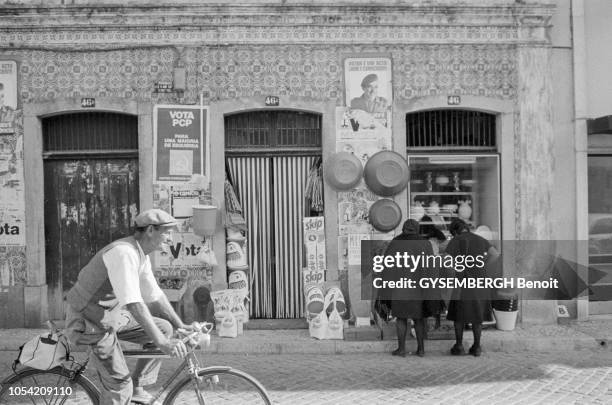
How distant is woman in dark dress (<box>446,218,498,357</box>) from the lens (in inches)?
310

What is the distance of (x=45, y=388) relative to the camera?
4.16 meters

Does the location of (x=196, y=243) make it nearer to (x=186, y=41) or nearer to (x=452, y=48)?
(x=186, y=41)

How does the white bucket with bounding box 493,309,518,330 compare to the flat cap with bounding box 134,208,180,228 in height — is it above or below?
below

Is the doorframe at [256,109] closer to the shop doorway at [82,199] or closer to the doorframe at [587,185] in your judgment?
the shop doorway at [82,199]

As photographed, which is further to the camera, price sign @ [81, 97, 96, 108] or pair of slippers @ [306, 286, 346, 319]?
price sign @ [81, 97, 96, 108]

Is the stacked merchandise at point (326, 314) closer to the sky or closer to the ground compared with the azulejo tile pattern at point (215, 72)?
closer to the ground

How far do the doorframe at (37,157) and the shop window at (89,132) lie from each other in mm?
242

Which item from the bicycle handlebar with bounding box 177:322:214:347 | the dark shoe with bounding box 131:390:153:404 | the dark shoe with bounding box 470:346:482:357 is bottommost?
the dark shoe with bounding box 470:346:482:357

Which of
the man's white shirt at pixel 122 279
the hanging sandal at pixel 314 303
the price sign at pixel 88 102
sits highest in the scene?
the price sign at pixel 88 102

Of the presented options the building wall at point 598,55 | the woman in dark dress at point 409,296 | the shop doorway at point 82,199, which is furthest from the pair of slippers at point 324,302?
the building wall at point 598,55

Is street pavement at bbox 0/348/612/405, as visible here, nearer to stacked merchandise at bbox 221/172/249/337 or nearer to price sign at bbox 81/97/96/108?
stacked merchandise at bbox 221/172/249/337

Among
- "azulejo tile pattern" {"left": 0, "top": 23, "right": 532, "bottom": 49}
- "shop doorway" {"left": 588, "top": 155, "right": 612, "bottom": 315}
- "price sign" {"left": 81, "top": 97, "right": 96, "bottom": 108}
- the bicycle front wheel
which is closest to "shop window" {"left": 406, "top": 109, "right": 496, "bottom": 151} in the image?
"azulejo tile pattern" {"left": 0, "top": 23, "right": 532, "bottom": 49}

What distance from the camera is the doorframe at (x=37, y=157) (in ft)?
30.5

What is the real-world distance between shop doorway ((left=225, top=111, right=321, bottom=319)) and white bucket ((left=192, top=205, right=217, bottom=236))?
70cm
